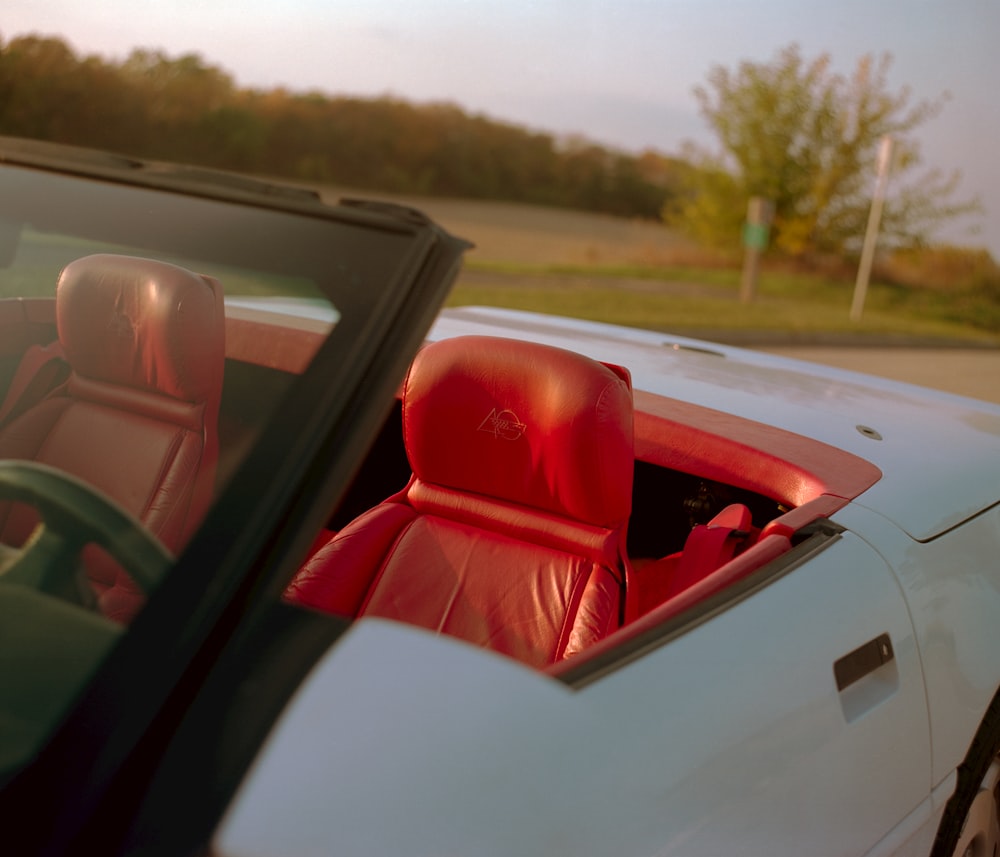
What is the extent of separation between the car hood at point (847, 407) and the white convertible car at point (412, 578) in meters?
0.02

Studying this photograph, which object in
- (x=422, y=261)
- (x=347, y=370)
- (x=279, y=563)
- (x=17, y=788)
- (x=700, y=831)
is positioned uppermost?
(x=422, y=261)

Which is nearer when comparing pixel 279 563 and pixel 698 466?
pixel 279 563

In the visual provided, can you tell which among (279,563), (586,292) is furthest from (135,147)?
(279,563)

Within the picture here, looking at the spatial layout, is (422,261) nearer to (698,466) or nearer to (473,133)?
(698,466)

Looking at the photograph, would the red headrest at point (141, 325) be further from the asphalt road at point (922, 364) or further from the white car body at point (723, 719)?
the asphalt road at point (922, 364)

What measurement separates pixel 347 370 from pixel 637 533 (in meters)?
1.84

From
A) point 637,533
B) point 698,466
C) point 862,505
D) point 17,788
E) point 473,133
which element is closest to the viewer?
point 17,788

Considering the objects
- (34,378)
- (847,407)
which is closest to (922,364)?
(847,407)

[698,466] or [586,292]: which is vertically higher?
[698,466]

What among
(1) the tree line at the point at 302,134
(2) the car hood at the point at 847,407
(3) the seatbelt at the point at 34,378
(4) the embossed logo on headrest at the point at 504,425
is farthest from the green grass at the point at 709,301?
(3) the seatbelt at the point at 34,378

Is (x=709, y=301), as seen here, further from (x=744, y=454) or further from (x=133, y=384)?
(x=133, y=384)

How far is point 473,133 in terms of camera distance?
31.4 m

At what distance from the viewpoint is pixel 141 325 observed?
5.73ft

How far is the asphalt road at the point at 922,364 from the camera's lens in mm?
10984
